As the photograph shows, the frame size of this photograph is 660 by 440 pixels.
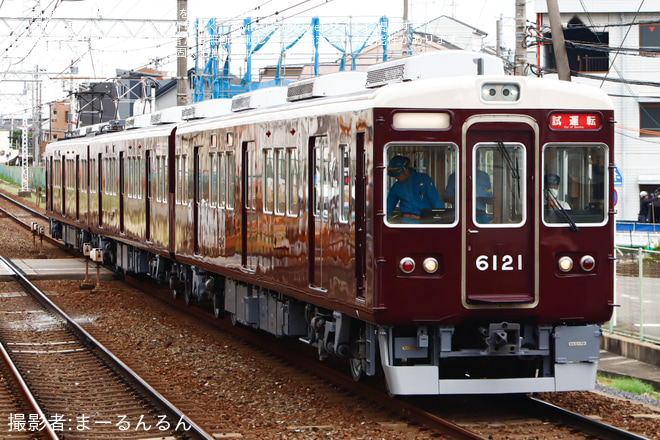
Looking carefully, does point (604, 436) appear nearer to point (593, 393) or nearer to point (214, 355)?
point (593, 393)

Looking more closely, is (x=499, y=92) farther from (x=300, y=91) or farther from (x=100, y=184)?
(x=100, y=184)

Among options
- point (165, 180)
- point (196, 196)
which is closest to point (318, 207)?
point (196, 196)

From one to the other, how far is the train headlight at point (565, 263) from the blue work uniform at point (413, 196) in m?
1.10

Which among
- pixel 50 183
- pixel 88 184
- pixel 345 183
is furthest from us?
pixel 50 183

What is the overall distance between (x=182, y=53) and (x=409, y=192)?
15.2 meters

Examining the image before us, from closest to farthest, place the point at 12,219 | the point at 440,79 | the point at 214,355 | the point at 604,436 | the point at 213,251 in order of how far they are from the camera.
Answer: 1. the point at 604,436
2. the point at 440,79
3. the point at 214,355
4. the point at 213,251
5. the point at 12,219

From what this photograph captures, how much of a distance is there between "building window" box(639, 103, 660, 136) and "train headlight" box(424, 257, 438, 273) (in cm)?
2678

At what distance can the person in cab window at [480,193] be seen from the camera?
858cm

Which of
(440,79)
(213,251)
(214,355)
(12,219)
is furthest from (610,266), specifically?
(12,219)

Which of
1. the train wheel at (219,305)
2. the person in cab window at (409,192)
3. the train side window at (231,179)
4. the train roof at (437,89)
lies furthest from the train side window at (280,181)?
the train wheel at (219,305)

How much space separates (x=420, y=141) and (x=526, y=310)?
162 centimetres

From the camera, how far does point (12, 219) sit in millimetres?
38406

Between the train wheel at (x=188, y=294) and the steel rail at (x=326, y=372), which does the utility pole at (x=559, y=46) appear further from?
the train wheel at (x=188, y=294)

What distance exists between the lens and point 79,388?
1080 cm
